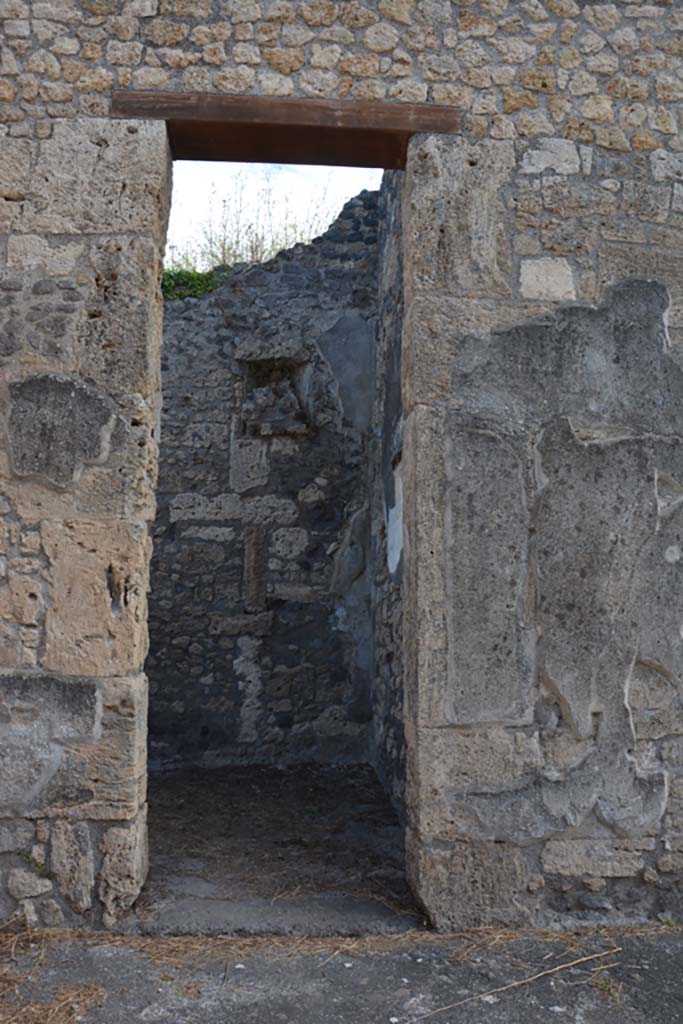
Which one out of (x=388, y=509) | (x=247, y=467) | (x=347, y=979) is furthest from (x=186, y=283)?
(x=347, y=979)

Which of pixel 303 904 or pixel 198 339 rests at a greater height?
pixel 198 339

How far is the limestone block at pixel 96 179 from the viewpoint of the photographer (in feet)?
11.1

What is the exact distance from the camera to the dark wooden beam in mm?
3416

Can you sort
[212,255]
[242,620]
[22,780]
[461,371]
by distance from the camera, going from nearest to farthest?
1. [22,780]
2. [461,371]
3. [242,620]
4. [212,255]

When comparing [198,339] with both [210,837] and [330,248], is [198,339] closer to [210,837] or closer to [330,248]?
[330,248]

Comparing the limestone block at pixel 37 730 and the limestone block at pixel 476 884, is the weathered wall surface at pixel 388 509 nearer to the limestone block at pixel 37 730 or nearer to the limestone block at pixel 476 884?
the limestone block at pixel 476 884

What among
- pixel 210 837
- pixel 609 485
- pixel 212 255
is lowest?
pixel 210 837

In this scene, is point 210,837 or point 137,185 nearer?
point 137,185

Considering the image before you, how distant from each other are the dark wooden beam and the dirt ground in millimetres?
2937

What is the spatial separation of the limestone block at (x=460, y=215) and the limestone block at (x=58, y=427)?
1264 mm

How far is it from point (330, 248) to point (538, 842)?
4.37 meters

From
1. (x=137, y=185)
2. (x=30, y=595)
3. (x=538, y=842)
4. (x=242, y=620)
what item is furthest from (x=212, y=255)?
(x=538, y=842)

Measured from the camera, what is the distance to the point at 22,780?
10.5ft

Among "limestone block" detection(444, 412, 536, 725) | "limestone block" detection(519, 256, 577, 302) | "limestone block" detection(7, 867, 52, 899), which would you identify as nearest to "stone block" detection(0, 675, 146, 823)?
"limestone block" detection(7, 867, 52, 899)
